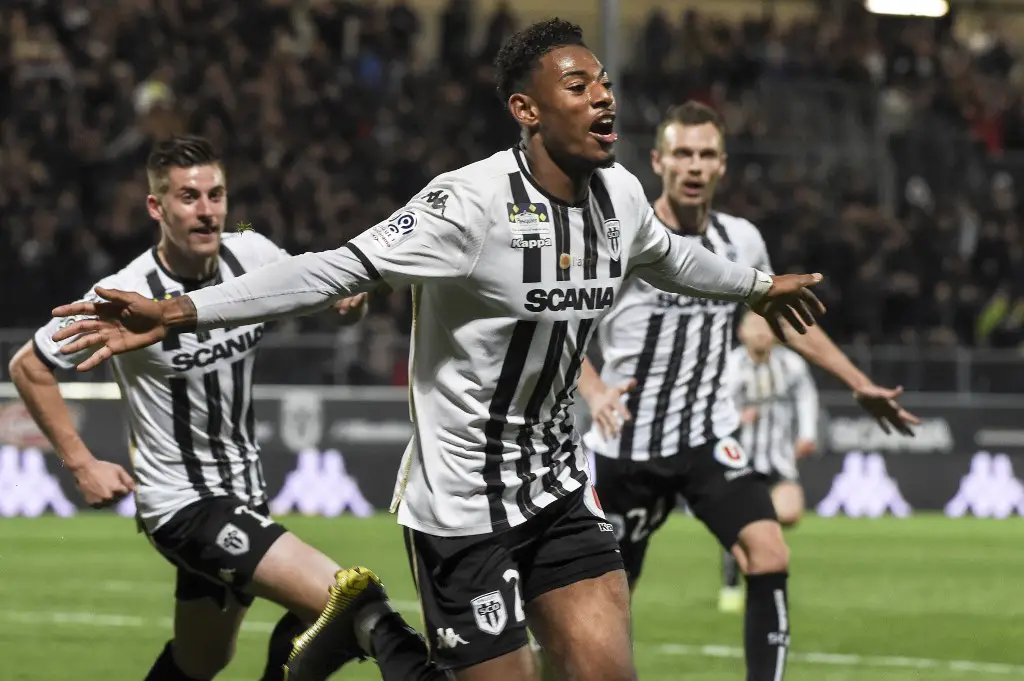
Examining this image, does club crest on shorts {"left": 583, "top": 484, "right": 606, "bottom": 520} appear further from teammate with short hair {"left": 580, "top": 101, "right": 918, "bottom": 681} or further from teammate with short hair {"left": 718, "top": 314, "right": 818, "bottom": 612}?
teammate with short hair {"left": 718, "top": 314, "right": 818, "bottom": 612}

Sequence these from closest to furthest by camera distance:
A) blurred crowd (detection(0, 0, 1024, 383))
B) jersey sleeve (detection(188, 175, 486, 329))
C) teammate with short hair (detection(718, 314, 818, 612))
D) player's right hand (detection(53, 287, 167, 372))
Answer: player's right hand (detection(53, 287, 167, 372)), jersey sleeve (detection(188, 175, 486, 329)), teammate with short hair (detection(718, 314, 818, 612)), blurred crowd (detection(0, 0, 1024, 383))

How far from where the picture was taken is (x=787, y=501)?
12055 millimetres

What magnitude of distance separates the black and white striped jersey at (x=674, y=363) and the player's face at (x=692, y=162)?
18 cm

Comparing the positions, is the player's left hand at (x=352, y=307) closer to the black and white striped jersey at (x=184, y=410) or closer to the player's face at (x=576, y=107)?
the black and white striped jersey at (x=184, y=410)

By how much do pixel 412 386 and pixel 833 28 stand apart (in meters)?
22.6

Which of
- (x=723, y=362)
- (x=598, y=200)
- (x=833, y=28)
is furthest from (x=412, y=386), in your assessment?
(x=833, y=28)

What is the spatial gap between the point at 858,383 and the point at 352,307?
1885 mm

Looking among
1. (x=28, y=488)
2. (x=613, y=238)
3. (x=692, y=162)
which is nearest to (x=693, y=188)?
(x=692, y=162)

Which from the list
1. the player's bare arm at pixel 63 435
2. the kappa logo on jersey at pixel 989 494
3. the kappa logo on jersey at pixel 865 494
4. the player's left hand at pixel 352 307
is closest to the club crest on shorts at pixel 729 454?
the player's left hand at pixel 352 307

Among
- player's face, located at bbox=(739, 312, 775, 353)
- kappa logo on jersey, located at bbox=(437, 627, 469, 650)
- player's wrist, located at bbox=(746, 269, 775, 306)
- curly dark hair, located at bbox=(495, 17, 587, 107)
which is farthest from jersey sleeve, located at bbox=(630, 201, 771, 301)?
player's face, located at bbox=(739, 312, 775, 353)

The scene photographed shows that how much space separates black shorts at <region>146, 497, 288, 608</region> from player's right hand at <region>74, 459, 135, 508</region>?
27cm

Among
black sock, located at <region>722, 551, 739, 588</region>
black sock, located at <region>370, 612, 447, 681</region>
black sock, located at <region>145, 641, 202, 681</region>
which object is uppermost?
black sock, located at <region>370, 612, 447, 681</region>

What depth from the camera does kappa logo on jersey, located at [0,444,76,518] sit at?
56.3 ft

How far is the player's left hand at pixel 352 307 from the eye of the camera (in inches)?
251
